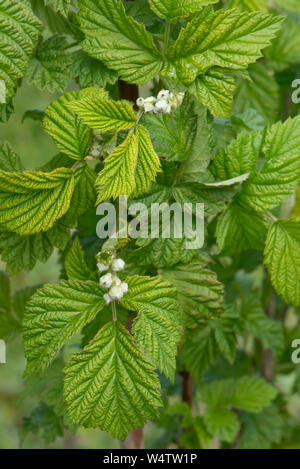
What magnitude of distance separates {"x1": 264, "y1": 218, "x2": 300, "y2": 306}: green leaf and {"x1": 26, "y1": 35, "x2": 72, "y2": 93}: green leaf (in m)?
0.23

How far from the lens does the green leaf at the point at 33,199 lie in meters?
0.42

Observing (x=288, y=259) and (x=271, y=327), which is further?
(x=271, y=327)

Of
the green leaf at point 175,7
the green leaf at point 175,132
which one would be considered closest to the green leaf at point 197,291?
the green leaf at point 175,132

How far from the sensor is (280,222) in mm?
479

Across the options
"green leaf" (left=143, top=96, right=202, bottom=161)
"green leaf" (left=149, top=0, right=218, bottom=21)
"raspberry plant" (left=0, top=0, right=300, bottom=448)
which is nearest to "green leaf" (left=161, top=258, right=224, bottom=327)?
"raspberry plant" (left=0, top=0, right=300, bottom=448)

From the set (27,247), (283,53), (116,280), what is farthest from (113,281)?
(283,53)

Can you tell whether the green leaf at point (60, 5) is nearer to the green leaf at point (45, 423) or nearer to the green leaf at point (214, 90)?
the green leaf at point (214, 90)

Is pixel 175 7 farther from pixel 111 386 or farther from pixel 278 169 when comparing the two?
pixel 111 386

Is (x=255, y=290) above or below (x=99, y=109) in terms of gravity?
below

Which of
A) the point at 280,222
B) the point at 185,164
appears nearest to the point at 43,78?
the point at 185,164

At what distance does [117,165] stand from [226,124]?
20 cm

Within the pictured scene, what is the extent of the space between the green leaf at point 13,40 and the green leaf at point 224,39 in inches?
4.8
